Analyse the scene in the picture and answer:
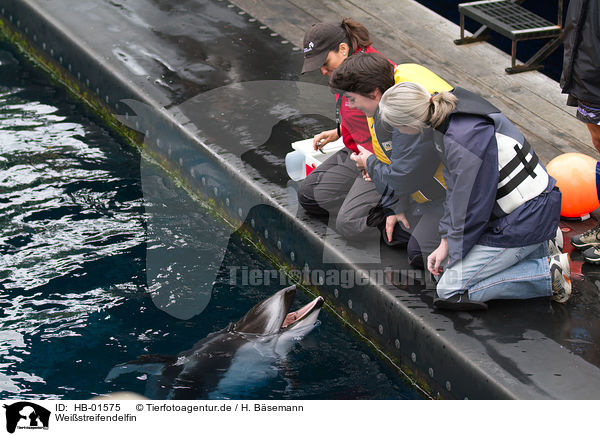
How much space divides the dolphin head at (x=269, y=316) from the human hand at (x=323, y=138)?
1.12 metres

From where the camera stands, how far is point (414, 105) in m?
4.12

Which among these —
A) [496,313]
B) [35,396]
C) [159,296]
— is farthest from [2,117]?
[496,313]

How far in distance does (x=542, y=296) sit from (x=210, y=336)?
1.99 m

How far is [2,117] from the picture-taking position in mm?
8016

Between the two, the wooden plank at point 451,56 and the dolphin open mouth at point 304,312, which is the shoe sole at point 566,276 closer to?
the dolphin open mouth at point 304,312

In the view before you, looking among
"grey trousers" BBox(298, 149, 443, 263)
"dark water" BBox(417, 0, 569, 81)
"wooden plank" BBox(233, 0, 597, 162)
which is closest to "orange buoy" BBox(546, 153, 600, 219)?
"wooden plank" BBox(233, 0, 597, 162)

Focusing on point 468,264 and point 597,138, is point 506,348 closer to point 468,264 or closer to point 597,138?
point 468,264

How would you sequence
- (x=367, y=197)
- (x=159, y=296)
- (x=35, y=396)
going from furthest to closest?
(x=159, y=296)
(x=367, y=197)
(x=35, y=396)

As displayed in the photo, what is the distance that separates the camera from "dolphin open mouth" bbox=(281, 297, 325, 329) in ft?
16.7

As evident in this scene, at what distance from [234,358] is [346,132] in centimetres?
157

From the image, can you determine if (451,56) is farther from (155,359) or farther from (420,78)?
(155,359)

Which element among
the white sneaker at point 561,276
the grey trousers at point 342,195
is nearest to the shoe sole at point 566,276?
the white sneaker at point 561,276

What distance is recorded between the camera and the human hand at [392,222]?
191 inches
